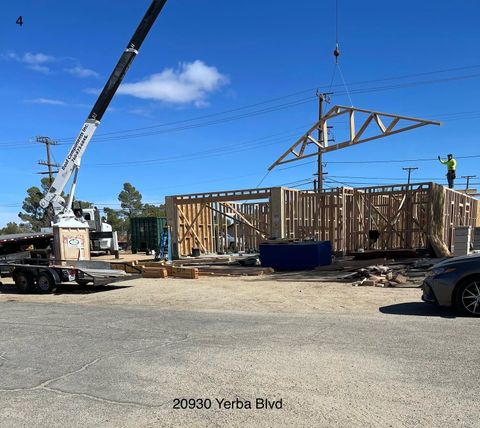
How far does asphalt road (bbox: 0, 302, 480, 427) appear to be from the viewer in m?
3.92

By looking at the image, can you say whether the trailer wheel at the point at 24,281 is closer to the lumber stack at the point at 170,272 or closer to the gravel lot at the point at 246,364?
the gravel lot at the point at 246,364

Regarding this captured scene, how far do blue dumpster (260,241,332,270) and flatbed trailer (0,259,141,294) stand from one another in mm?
5941

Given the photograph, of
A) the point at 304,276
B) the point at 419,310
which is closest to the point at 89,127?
the point at 304,276

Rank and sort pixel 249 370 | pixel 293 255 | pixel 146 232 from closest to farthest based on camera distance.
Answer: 1. pixel 249 370
2. pixel 293 255
3. pixel 146 232

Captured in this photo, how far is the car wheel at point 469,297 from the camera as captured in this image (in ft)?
24.8

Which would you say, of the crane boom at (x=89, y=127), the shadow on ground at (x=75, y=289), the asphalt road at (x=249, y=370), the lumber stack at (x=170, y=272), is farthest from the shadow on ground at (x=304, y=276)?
the crane boom at (x=89, y=127)

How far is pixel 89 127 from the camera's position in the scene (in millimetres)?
17812

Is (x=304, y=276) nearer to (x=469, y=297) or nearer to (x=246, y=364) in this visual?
(x=469, y=297)

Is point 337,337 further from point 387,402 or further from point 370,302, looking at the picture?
point 370,302

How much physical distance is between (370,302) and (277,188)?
40.5 ft

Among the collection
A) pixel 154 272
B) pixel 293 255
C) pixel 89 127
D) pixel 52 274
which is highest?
pixel 89 127

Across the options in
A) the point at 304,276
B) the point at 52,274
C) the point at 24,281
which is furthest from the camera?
the point at 304,276

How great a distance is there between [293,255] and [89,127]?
30.6 ft

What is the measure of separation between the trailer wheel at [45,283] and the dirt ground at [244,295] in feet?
0.76
